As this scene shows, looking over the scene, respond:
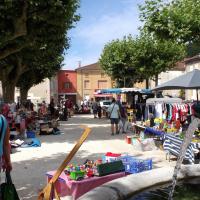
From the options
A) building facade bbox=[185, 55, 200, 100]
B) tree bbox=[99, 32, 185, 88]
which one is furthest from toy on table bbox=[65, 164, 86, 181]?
building facade bbox=[185, 55, 200, 100]

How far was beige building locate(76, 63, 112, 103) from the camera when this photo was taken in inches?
3022

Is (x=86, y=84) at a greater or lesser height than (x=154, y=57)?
lesser

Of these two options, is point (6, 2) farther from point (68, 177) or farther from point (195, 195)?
point (195, 195)

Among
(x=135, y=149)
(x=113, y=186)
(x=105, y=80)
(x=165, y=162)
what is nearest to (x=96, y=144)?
(x=135, y=149)

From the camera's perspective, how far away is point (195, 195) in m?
6.44

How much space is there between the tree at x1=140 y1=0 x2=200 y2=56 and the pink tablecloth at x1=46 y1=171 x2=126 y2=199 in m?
13.2

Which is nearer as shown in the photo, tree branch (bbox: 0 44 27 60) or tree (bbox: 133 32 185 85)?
tree branch (bbox: 0 44 27 60)

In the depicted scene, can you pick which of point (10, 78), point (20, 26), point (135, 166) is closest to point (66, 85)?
point (10, 78)

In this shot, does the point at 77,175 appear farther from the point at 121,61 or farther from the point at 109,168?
the point at 121,61

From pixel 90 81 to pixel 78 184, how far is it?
231ft

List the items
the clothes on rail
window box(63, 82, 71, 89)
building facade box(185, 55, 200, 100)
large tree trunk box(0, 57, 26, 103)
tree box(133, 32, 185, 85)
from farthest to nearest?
window box(63, 82, 71, 89) → building facade box(185, 55, 200, 100) → tree box(133, 32, 185, 85) → large tree trunk box(0, 57, 26, 103) → the clothes on rail

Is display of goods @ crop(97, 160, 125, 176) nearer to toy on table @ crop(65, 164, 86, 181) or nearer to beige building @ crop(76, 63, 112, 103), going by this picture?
toy on table @ crop(65, 164, 86, 181)

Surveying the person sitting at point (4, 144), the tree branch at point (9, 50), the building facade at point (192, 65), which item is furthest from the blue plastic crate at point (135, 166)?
the building facade at point (192, 65)

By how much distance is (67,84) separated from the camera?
255ft
